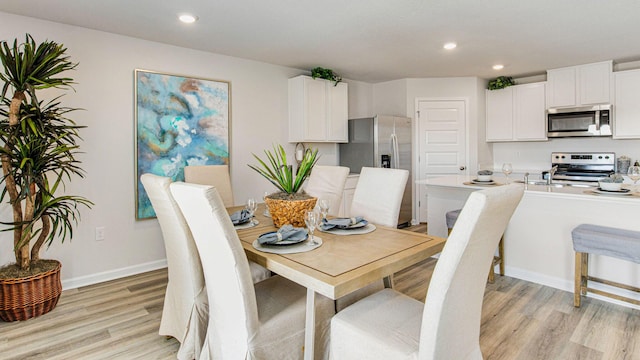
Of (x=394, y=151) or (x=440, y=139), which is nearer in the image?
(x=394, y=151)

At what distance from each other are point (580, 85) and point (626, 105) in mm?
554

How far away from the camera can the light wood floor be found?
207cm

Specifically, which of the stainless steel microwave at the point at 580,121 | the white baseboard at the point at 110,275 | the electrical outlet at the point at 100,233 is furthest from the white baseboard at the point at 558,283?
the electrical outlet at the point at 100,233

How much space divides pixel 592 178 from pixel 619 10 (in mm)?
2554

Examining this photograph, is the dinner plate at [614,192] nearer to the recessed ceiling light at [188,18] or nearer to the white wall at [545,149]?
the white wall at [545,149]

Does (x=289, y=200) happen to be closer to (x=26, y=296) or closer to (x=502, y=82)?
(x=26, y=296)

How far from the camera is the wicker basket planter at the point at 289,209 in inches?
81.6

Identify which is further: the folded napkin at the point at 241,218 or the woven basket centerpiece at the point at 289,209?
the folded napkin at the point at 241,218

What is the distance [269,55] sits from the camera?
157 inches

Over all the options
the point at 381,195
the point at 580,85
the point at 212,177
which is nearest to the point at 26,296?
the point at 212,177

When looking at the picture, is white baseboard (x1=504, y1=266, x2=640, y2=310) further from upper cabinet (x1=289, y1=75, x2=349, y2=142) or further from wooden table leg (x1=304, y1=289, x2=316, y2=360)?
upper cabinet (x1=289, y1=75, x2=349, y2=142)

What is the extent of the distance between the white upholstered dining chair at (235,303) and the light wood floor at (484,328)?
701mm

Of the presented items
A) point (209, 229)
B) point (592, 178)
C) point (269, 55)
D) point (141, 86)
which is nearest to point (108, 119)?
point (141, 86)

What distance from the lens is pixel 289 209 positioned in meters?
2.07
